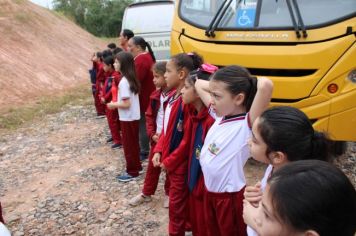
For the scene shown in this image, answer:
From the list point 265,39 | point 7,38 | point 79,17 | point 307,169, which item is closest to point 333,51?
point 265,39

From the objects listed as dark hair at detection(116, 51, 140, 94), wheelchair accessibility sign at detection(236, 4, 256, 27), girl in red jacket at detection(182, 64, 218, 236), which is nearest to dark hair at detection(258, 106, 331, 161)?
girl in red jacket at detection(182, 64, 218, 236)

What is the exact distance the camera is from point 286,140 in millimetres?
1579

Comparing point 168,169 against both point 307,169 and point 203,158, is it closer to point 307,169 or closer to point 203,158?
point 203,158

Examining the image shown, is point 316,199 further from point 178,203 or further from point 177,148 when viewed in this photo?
point 178,203

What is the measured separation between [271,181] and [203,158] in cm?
112

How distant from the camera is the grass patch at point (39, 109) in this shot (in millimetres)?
7676

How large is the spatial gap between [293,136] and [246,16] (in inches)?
108

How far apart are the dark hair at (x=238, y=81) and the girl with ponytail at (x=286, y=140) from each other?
0.45 m

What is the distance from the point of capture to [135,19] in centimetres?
871

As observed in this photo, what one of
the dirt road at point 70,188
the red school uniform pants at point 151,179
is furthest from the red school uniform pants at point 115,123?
the red school uniform pants at point 151,179

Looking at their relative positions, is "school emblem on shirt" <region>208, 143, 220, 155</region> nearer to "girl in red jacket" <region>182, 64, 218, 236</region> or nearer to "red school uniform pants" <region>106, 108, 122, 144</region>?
"girl in red jacket" <region>182, 64, 218, 236</region>

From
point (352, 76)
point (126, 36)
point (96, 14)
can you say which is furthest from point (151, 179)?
point (96, 14)

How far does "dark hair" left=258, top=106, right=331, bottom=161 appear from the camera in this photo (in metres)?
1.58

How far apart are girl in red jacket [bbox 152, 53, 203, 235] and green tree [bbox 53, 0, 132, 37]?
111ft
